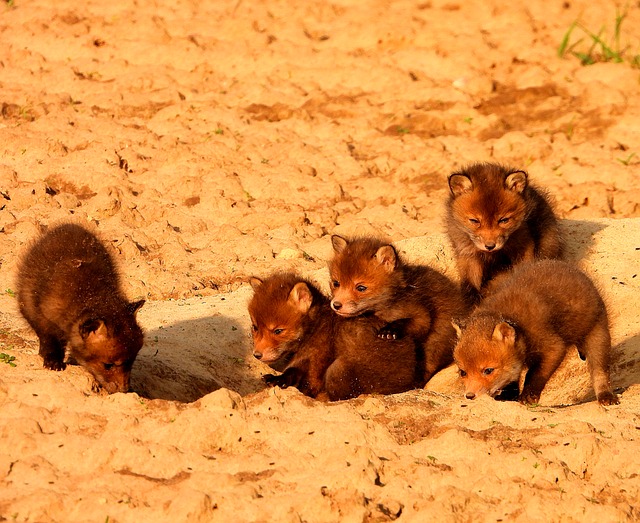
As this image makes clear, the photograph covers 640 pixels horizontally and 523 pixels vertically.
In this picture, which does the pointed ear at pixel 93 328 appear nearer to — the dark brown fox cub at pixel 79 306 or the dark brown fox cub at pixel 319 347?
the dark brown fox cub at pixel 79 306

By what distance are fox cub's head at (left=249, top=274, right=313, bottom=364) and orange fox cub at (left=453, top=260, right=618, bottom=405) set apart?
120cm

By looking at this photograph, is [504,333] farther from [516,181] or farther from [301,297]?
[516,181]

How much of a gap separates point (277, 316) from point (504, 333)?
5.45ft

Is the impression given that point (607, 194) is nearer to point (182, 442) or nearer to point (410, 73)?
point (410, 73)

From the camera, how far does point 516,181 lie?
327 inches

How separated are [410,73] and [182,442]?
26.9 ft

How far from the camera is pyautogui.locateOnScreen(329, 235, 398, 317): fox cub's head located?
7.52 meters

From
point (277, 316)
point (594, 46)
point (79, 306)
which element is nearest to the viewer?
point (79, 306)

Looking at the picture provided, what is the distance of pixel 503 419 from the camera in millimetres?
5949

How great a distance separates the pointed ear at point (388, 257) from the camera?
300 inches

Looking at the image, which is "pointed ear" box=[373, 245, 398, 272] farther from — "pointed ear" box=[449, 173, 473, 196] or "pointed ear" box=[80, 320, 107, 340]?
"pointed ear" box=[80, 320, 107, 340]

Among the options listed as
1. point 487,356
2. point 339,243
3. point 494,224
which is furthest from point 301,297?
point 494,224

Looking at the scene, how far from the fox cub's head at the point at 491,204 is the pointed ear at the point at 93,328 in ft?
11.1

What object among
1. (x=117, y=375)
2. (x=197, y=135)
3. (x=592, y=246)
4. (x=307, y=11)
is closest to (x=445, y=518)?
(x=117, y=375)
